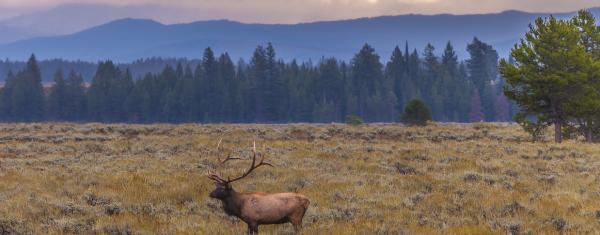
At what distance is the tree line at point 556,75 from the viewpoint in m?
28.5

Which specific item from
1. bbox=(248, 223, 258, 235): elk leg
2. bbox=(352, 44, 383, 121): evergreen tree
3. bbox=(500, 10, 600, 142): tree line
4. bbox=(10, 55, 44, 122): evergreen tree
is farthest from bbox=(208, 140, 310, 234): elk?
bbox=(10, 55, 44, 122): evergreen tree

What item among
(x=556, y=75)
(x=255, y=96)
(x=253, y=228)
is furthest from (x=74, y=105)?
(x=253, y=228)

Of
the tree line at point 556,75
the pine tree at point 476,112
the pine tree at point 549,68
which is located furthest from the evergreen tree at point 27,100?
→ the pine tree at point 549,68

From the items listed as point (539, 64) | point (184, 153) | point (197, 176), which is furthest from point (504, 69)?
point (197, 176)

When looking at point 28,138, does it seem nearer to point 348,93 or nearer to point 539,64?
point 539,64

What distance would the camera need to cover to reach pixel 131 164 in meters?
19.7

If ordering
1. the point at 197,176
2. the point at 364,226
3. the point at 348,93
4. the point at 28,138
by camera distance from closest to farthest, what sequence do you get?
1. the point at 364,226
2. the point at 197,176
3. the point at 28,138
4. the point at 348,93

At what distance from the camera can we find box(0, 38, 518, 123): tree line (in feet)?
345

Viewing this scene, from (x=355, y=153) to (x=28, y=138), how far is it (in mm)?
20679

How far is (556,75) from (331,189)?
723 inches

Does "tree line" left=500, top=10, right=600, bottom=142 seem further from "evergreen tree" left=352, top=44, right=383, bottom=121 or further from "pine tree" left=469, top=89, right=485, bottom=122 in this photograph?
"evergreen tree" left=352, top=44, right=383, bottom=121

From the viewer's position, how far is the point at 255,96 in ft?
360

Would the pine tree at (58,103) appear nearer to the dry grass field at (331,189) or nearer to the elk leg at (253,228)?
the dry grass field at (331,189)

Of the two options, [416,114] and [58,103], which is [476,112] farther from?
[58,103]
